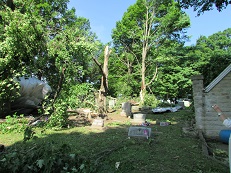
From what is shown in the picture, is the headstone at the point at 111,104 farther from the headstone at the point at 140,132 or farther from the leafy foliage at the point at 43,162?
the leafy foliage at the point at 43,162

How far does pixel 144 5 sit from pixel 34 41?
22.2 metres

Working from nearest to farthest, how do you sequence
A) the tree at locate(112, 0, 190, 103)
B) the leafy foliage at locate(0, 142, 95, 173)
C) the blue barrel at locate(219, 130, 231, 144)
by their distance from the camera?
1. the leafy foliage at locate(0, 142, 95, 173)
2. the blue barrel at locate(219, 130, 231, 144)
3. the tree at locate(112, 0, 190, 103)

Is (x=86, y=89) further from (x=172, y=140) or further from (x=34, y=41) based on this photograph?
(x=172, y=140)

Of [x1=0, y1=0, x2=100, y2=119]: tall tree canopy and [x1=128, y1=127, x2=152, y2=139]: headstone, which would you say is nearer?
[x1=128, y1=127, x2=152, y2=139]: headstone

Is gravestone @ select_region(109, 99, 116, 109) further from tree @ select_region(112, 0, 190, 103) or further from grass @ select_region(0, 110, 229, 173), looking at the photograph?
grass @ select_region(0, 110, 229, 173)

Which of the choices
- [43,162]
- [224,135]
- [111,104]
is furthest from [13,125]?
[111,104]

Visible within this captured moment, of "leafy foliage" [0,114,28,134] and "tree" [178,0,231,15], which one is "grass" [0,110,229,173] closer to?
"leafy foliage" [0,114,28,134]


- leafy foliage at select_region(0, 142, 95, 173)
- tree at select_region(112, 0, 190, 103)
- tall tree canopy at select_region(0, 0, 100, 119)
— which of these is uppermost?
tree at select_region(112, 0, 190, 103)

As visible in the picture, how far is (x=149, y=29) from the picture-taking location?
2859 centimetres

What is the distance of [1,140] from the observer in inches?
284

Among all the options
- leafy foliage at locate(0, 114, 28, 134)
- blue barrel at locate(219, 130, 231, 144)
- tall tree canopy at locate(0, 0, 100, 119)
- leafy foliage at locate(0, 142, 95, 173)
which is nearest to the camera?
leafy foliage at locate(0, 142, 95, 173)

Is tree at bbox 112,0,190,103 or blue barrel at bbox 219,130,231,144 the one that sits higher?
tree at bbox 112,0,190,103

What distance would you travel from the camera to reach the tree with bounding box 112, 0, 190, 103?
2766cm

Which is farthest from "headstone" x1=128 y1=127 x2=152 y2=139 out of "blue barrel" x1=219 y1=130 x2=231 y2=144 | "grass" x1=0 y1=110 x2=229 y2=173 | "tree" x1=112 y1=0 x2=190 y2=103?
"tree" x1=112 y1=0 x2=190 y2=103
